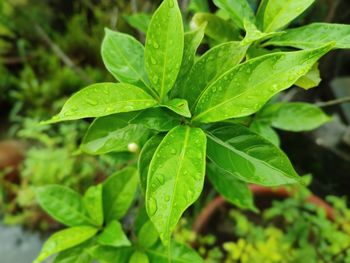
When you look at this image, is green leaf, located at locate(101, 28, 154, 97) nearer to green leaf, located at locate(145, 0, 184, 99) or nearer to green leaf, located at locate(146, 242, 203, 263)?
green leaf, located at locate(145, 0, 184, 99)

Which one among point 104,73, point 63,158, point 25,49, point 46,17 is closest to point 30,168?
Answer: point 63,158

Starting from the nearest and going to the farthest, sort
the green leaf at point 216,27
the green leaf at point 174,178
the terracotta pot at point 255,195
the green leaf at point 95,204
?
the green leaf at point 174,178 < the green leaf at point 216,27 < the green leaf at point 95,204 < the terracotta pot at point 255,195

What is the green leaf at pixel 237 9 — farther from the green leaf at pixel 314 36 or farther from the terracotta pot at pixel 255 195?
the terracotta pot at pixel 255 195

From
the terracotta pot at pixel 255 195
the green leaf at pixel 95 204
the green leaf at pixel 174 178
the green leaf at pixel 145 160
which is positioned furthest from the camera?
the terracotta pot at pixel 255 195

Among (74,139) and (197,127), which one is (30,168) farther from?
(197,127)

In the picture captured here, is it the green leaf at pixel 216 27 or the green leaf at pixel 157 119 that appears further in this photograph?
the green leaf at pixel 216 27

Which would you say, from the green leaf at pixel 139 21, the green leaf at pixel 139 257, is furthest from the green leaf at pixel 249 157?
the green leaf at pixel 139 21

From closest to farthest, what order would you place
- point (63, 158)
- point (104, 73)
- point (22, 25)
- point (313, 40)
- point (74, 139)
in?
point (313, 40) < point (63, 158) < point (74, 139) < point (104, 73) < point (22, 25)
